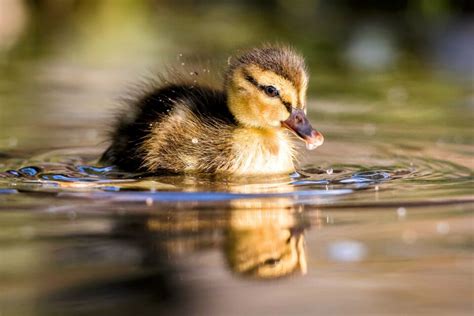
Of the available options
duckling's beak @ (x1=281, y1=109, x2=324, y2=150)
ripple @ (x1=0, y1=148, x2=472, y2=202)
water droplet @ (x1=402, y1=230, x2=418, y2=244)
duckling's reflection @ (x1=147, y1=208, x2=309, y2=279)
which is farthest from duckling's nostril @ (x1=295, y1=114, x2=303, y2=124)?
water droplet @ (x1=402, y1=230, x2=418, y2=244)

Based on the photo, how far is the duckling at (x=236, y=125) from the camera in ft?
19.1

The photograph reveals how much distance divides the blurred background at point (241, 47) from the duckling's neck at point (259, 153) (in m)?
1.10

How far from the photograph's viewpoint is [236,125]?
5992 mm

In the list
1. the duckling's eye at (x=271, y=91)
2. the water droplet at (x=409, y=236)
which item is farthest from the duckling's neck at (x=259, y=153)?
the water droplet at (x=409, y=236)

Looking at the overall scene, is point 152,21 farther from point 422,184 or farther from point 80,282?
point 80,282

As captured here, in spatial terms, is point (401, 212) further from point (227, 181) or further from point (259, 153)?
point (259, 153)

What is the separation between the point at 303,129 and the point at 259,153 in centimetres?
26

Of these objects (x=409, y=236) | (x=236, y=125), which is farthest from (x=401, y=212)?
(x=236, y=125)

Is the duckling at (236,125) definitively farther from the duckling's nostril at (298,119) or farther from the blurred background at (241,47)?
the blurred background at (241,47)

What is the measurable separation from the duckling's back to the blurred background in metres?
0.88

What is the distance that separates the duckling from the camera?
19.1 ft

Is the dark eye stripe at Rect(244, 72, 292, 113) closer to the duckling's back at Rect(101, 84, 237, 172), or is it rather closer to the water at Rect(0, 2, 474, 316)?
the duckling's back at Rect(101, 84, 237, 172)

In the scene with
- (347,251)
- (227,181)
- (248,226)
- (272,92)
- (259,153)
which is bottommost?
(347,251)

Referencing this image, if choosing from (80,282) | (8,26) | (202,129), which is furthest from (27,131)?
(8,26)
